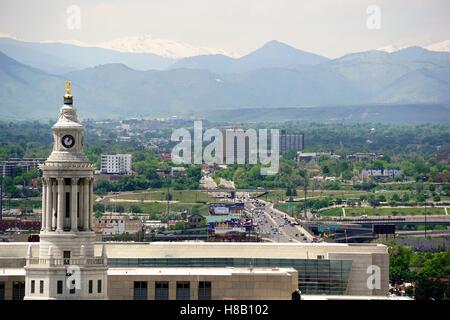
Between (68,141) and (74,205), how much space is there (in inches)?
49.4

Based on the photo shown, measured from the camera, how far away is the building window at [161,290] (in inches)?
1906

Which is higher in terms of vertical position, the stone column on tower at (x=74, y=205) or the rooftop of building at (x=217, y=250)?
the stone column on tower at (x=74, y=205)

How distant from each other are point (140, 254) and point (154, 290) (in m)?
8.25

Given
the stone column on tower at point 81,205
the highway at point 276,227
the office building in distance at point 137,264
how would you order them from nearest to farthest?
1. the office building in distance at point 137,264
2. the stone column on tower at point 81,205
3. the highway at point 276,227

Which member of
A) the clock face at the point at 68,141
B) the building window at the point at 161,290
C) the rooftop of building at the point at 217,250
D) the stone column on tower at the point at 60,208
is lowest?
the building window at the point at 161,290

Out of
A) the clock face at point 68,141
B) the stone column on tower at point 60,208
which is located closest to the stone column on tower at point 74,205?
the stone column on tower at point 60,208

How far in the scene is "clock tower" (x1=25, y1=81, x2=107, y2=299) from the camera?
43.8m

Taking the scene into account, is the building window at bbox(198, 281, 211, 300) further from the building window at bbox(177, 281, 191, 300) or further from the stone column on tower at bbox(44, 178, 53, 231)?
the stone column on tower at bbox(44, 178, 53, 231)

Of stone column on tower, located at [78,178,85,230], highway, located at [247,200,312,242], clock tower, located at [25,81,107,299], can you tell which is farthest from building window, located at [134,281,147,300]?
highway, located at [247,200,312,242]

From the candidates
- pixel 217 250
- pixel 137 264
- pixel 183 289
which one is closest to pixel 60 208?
pixel 183 289

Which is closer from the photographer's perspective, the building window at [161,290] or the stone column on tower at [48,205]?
A: the stone column on tower at [48,205]

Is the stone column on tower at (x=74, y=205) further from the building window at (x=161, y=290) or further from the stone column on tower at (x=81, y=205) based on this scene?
the building window at (x=161, y=290)

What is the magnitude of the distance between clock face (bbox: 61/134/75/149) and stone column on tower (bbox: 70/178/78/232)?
67 cm
